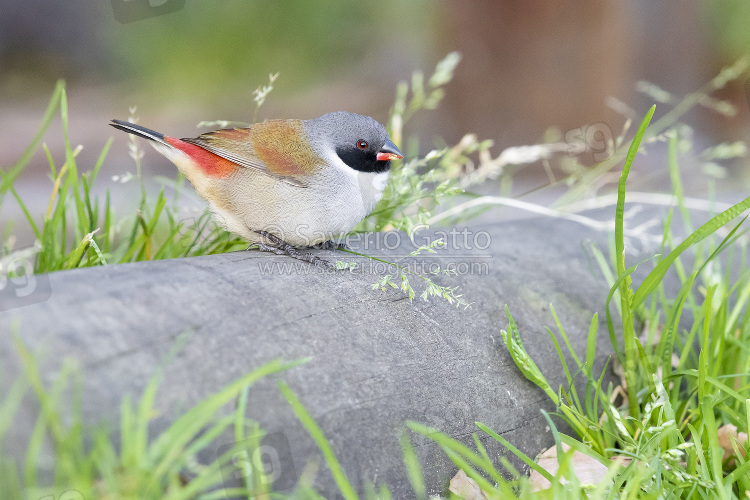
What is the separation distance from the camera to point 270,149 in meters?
2.22

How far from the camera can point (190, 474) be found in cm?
128

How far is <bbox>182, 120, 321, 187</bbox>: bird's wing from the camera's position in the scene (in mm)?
2172

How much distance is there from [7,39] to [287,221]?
26.8ft

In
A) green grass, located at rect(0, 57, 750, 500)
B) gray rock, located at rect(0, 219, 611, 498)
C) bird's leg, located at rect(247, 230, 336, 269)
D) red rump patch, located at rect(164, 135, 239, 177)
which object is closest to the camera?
green grass, located at rect(0, 57, 750, 500)

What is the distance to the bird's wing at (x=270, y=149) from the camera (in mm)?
2172

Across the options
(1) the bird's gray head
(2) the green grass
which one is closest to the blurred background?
(1) the bird's gray head

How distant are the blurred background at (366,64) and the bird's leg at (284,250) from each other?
2.86ft

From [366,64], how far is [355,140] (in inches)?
375

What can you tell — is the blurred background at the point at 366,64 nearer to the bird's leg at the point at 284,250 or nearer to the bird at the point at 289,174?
the bird at the point at 289,174

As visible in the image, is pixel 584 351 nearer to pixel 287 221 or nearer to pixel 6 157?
pixel 287 221

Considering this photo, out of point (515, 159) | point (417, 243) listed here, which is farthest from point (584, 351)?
point (515, 159)

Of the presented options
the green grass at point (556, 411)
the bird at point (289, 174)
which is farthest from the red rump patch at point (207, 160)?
the green grass at point (556, 411)

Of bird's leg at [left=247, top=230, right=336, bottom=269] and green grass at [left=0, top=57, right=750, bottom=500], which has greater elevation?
bird's leg at [left=247, top=230, right=336, bottom=269]

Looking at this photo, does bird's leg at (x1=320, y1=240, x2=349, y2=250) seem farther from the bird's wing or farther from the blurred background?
the blurred background
